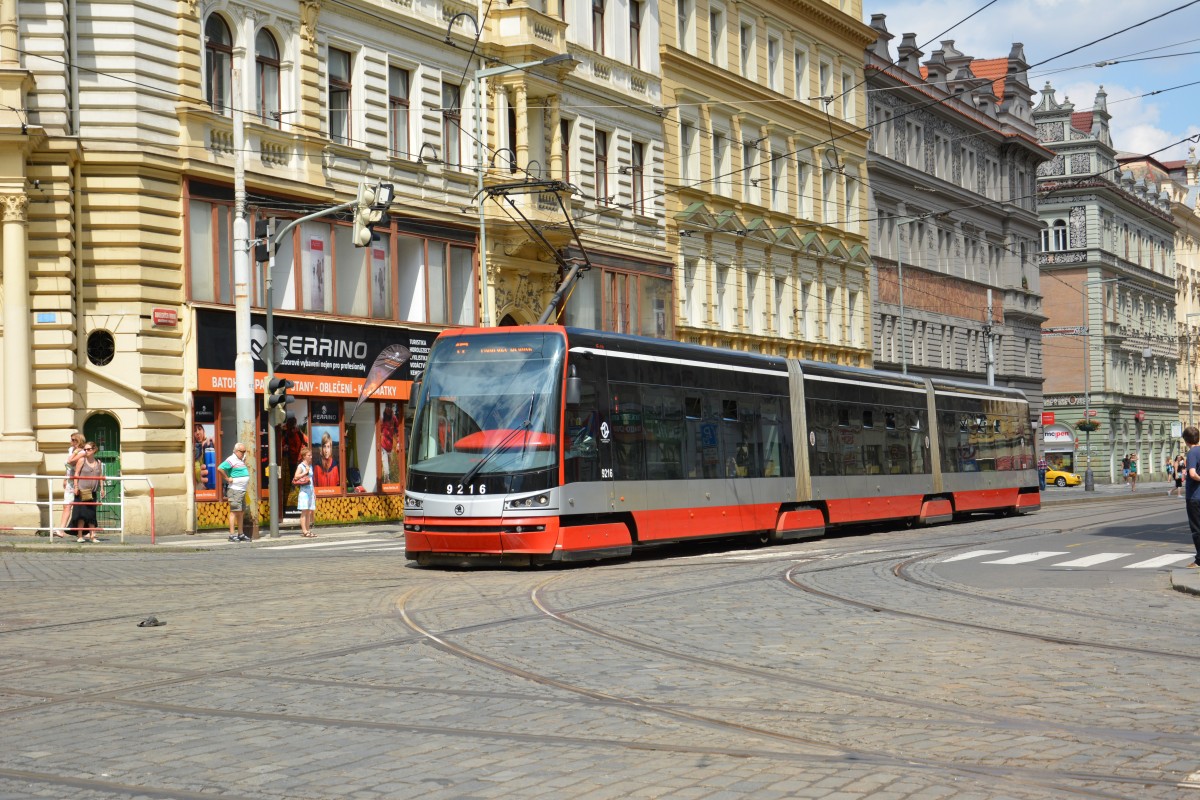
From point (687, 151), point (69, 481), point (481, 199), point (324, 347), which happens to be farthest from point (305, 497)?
point (687, 151)

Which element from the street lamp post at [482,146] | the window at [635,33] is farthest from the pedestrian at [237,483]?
the window at [635,33]

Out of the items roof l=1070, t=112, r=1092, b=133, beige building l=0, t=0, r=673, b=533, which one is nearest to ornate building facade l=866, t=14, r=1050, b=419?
roof l=1070, t=112, r=1092, b=133

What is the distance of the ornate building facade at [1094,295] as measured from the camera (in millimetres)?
94500

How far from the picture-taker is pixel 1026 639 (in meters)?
12.2

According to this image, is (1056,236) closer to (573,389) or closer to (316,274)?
(316,274)

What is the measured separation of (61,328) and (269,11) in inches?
314

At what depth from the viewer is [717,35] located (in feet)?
168

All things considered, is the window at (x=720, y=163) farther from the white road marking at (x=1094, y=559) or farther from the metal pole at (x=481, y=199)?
the white road marking at (x=1094, y=559)

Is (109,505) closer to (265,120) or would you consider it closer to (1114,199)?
(265,120)

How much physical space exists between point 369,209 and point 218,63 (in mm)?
6767

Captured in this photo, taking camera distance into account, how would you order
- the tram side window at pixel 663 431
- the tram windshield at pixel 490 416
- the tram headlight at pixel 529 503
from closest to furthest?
the tram headlight at pixel 529 503 < the tram windshield at pixel 490 416 < the tram side window at pixel 663 431

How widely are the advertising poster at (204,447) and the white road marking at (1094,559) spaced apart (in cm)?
1641

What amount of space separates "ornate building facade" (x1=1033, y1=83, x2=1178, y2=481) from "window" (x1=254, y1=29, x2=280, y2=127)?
215 ft

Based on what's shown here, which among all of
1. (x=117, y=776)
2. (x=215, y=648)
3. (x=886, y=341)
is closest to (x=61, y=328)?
(x=215, y=648)
